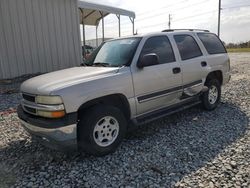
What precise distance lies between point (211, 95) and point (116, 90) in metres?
3.12

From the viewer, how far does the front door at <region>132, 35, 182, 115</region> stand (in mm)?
4258

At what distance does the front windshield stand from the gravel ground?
1413mm

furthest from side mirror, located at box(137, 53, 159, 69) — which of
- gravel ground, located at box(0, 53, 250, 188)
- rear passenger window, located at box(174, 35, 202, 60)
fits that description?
gravel ground, located at box(0, 53, 250, 188)

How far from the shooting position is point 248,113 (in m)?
5.82

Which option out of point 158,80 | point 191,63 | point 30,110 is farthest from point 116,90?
point 191,63

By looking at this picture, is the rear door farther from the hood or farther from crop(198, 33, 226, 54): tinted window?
the hood

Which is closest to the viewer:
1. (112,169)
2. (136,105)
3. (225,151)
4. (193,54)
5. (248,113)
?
(112,169)

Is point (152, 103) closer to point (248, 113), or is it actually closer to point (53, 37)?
point (248, 113)

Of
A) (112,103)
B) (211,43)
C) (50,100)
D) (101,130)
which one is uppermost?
(211,43)

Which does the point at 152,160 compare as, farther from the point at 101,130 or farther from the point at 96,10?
the point at 96,10

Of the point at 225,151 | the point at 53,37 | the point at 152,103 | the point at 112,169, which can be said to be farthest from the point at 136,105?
the point at 53,37

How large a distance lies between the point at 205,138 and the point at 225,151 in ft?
1.82

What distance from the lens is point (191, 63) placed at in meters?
5.27

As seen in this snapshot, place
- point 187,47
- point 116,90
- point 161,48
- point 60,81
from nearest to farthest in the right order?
point 60,81
point 116,90
point 161,48
point 187,47
